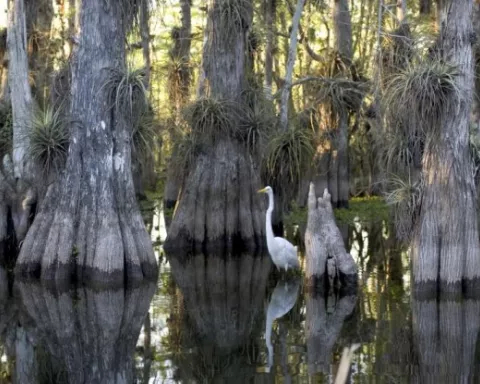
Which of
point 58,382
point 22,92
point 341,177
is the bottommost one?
point 58,382

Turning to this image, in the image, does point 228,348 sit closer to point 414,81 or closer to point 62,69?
point 414,81

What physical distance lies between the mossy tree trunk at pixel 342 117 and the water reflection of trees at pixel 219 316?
8.24 m

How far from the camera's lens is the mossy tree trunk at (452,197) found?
14977 mm

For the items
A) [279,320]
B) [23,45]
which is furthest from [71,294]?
[23,45]

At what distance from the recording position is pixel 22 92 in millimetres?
20875

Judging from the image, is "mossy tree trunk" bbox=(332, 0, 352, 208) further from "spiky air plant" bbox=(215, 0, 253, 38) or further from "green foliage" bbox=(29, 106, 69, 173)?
"green foliage" bbox=(29, 106, 69, 173)

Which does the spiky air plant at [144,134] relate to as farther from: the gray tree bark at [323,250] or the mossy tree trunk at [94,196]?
the gray tree bark at [323,250]

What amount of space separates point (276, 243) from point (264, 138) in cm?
453

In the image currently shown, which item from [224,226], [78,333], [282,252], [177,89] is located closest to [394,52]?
[282,252]

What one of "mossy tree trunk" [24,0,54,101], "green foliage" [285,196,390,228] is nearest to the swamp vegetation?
"green foliage" [285,196,390,228]

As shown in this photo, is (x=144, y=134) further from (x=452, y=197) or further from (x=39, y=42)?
(x=39, y=42)

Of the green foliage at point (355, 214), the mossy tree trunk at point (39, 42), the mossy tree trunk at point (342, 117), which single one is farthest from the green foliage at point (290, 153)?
the mossy tree trunk at point (39, 42)

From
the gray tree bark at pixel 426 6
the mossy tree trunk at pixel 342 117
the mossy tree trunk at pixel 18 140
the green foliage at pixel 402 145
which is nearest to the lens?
the green foliage at pixel 402 145

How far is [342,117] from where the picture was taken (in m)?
27.1
